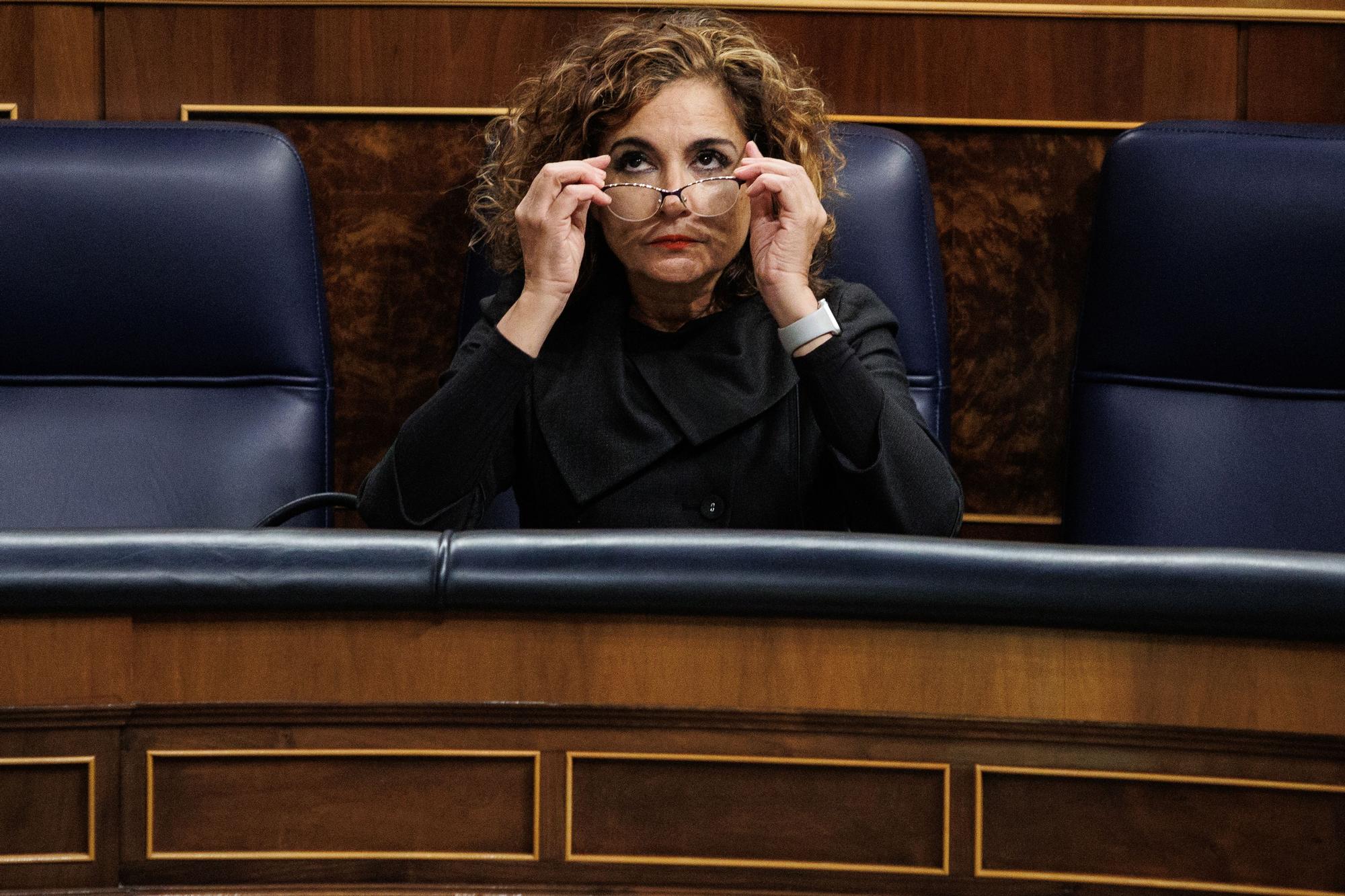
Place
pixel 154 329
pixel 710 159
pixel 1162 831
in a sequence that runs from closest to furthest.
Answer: pixel 1162 831, pixel 710 159, pixel 154 329

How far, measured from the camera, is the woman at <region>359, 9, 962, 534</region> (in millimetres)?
944

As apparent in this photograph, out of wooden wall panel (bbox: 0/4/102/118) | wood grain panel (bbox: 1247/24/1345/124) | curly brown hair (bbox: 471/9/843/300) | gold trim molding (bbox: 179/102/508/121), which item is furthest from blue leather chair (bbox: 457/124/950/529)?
wooden wall panel (bbox: 0/4/102/118)

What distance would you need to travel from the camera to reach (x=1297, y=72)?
1.35 m

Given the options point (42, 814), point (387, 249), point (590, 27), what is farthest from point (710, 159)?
point (42, 814)

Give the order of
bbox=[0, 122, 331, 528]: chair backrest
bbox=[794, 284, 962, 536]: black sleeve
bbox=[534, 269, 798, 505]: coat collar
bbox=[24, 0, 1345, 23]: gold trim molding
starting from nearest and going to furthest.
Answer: bbox=[794, 284, 962, 536]: black sleeve, bbox=[534, 269, 798, 505]: coat collar, bbox=[0, 122, 331, 528]: chair backrest, bbox=[24, 0, 1345, 23]: gold trim molding

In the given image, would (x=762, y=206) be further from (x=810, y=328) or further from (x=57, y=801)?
(x=57, y=801)

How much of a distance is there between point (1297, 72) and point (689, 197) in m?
0.79

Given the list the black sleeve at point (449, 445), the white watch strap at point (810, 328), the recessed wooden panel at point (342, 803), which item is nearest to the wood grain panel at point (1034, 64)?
the white watch strap at point (810, 328)

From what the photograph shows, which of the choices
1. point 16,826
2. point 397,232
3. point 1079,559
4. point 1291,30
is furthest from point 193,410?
point 1291,30

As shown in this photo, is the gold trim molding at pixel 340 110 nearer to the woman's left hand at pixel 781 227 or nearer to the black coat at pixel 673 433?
the black coat at pixel 673 433

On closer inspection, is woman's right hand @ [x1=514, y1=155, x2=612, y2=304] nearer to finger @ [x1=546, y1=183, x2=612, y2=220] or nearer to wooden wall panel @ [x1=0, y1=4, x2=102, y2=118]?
finger @ [x1=546, y1=183, x2=612, y2=220]

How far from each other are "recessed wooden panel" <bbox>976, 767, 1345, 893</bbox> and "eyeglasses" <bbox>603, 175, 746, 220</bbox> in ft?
1.84

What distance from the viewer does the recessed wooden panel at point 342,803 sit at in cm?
61

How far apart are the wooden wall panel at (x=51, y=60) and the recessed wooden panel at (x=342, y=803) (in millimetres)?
996
